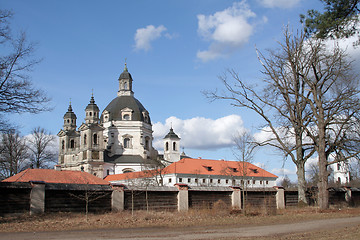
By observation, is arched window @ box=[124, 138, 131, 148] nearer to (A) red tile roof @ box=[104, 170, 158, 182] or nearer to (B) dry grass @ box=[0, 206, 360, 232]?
(A) red tile roof @ box=[104, 170, 158, 182]

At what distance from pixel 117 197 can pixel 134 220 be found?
3.38 m

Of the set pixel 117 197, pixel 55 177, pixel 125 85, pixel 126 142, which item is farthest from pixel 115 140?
pixel 117 197

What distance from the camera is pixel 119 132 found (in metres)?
75.9

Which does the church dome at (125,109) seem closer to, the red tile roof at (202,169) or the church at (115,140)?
the church at (115,140)

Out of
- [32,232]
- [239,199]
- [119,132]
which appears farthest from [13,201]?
[119,132]

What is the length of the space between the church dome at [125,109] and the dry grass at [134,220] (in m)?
56.4

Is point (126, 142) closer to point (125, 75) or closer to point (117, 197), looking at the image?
point (125, 75)

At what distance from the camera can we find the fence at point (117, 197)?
1831 centimetres

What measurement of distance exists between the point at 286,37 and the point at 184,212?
14.3 metres

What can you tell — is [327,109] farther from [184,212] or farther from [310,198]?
[184,212]

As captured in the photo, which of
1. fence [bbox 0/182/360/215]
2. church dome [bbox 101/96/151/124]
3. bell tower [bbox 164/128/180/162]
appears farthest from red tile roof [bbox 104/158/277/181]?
fence [bbox 0/182/360/215]

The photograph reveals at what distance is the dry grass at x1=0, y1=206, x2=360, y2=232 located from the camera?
1591 cm

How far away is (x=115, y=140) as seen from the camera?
7550cm

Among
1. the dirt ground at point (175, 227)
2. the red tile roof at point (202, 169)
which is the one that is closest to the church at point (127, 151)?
the red tile roof at point (202, 169)
